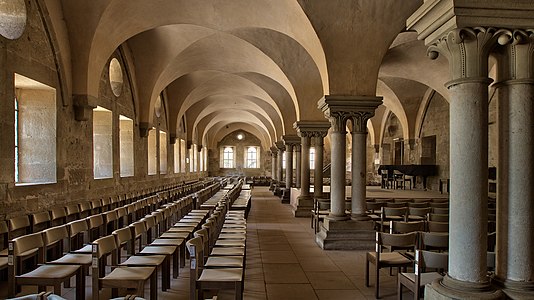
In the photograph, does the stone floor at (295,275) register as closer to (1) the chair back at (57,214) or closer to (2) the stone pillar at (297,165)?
(1) the chair back at (57,214)

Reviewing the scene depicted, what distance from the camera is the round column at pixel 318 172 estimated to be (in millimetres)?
12195

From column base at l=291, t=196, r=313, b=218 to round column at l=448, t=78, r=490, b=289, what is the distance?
8836 millimetres

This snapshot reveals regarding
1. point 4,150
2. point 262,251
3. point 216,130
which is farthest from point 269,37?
point 216,130

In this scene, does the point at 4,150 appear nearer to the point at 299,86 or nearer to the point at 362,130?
the point at 362,130

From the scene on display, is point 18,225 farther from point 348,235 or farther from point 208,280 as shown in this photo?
point 348,235

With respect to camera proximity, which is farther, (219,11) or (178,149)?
(178,149)

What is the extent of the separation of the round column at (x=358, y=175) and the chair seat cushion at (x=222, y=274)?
13.8 feet

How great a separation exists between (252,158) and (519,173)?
3779 centimetres

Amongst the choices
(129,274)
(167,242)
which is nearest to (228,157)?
(167,242)

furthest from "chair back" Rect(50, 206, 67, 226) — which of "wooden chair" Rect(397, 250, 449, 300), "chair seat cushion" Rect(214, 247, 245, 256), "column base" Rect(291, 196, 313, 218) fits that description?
"column base" Rect(291, 196, 313, 218)

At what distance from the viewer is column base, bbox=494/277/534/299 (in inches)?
125

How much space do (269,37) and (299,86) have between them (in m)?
2.02

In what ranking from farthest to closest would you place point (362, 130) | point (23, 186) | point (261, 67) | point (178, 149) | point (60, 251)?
point (178, 149), point (261, 67), point (362, 130), point (23, 186), point (60, 251)

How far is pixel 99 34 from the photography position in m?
8.70
